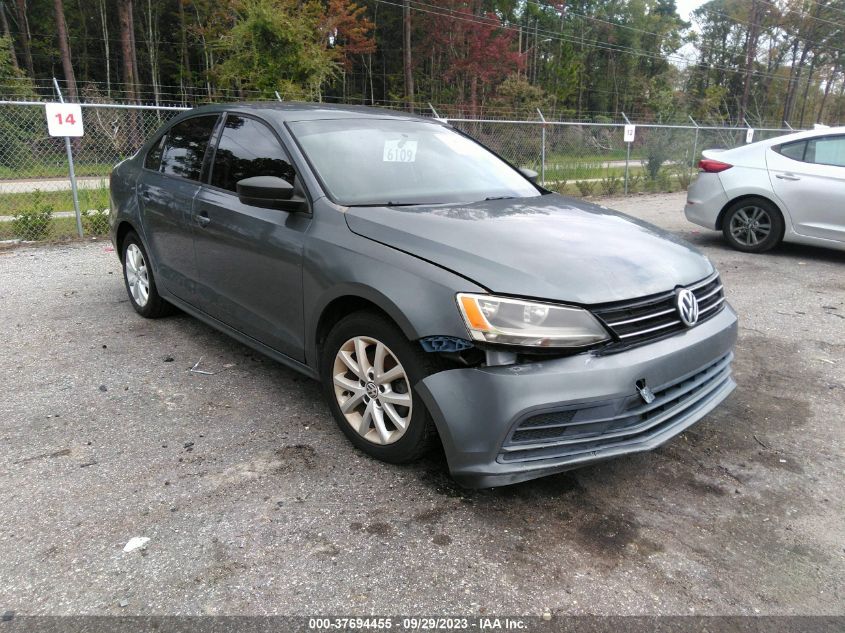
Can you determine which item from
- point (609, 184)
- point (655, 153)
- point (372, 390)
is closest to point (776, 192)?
point (372, 390)

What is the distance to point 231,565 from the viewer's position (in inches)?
90.0

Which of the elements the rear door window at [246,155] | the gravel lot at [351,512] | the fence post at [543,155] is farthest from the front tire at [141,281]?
the fence post at [543,155]

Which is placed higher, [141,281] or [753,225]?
[753,225]

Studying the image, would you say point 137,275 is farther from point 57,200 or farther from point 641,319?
point 57,200

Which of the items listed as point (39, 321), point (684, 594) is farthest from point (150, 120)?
point (684, 594)

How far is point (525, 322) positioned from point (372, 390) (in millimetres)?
836

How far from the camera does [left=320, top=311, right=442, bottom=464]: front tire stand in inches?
103

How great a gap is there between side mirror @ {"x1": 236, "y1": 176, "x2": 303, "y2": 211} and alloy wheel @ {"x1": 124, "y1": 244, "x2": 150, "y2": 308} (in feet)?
7.09

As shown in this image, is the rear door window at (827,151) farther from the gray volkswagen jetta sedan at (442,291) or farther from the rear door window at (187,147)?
the rear door window at (187,147)

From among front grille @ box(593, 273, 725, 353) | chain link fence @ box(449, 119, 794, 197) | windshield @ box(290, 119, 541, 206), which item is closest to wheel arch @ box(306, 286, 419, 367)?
windshield @ box(290, 119, 541, 206)

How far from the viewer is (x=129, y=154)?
33.7 feet

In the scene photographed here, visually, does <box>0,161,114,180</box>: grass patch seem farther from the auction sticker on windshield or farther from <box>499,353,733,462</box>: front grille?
<box>499,353,733,462</box>: front grille

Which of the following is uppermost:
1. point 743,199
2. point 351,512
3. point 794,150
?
point 794,150

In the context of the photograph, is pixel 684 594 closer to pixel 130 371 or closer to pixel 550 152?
pixel 130 371
